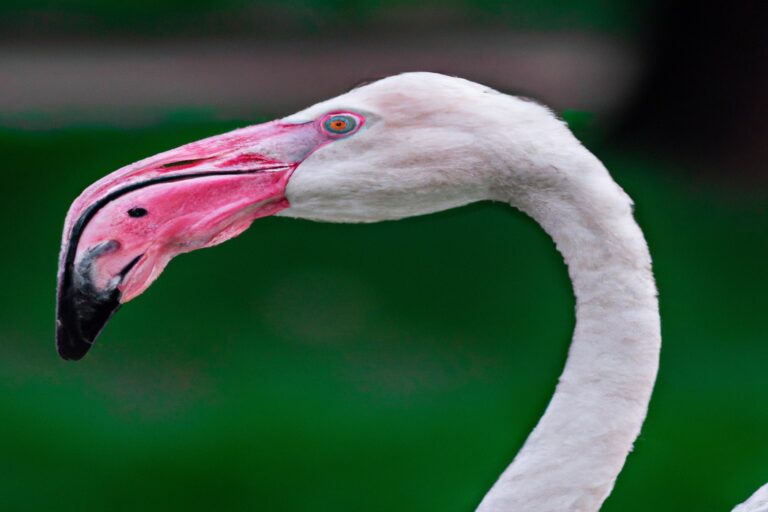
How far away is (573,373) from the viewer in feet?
3.25

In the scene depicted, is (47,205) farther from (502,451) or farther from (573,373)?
(573,373)

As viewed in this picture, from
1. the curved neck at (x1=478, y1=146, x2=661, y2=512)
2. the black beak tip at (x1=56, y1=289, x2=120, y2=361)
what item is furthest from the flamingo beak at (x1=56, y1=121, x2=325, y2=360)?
the curved neck at (x1=478, y1=146, x2=661, y2=512)

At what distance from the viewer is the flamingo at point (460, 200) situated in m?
0.94

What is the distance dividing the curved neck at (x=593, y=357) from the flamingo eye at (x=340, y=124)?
196mm

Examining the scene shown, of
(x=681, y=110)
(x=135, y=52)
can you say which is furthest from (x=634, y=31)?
(x=135, y=52)

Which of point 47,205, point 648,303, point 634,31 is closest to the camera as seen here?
point 648,303

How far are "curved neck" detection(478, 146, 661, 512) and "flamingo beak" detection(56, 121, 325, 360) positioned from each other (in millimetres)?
291

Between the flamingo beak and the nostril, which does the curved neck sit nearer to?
the flamingo beak

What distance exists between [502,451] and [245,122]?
1.31 meters

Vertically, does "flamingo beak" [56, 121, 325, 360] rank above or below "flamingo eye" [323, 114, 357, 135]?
below

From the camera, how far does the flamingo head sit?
3.05ft

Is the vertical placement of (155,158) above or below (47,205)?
above

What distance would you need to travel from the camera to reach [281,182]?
1.02 metres

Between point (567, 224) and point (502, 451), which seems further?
point (502, 451)
